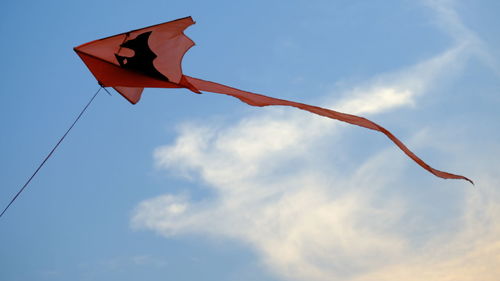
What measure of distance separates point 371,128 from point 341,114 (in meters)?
0.73

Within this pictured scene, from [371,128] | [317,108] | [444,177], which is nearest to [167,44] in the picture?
[317,108]

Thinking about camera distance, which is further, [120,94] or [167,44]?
[120,94]

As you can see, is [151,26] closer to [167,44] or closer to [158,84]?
[167,44]

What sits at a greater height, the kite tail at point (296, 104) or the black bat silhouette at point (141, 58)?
the kite tail at point (296, 104)

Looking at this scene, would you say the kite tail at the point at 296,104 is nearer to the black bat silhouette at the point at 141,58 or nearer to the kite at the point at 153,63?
the kite at the point at 153,63

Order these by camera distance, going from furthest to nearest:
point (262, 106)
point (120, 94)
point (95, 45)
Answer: point (120, 94) → point (262, 106) → point (95, 45)

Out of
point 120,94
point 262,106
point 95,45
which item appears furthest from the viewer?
point 120,94

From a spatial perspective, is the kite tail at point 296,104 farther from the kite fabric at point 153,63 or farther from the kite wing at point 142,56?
the kite wing at point 142,56

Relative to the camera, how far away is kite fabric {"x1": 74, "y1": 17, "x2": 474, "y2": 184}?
9625 millimetres

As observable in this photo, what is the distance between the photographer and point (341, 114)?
10.4 metres

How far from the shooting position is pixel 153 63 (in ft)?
32.3

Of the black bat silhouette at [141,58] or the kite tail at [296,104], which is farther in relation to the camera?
the kite tail at [296,104]

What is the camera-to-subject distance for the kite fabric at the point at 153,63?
9625 mm

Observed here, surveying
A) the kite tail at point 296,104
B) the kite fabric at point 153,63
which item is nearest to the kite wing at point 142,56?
the kite fabric at point 153,63
